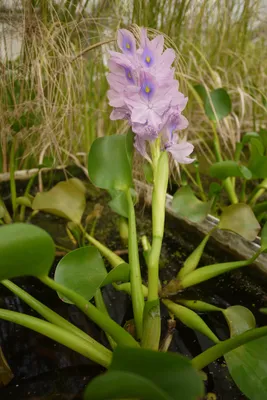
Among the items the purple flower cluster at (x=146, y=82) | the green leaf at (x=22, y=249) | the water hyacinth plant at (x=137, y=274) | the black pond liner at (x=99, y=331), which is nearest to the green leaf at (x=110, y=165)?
the water hyacinth plant at (x=137, y=274)

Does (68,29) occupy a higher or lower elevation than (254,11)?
lower

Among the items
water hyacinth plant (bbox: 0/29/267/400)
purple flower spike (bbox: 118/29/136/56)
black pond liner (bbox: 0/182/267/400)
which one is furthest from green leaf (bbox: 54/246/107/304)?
purple flower spike (bbox: 118/29/136/56)

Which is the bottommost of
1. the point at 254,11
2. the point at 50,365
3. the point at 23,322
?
the point at 50,365

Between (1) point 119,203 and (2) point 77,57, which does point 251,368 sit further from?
(2) point 77,57

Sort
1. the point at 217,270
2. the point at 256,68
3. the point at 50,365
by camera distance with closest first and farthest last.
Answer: the point at 50,365, the point at 217,270, the point at 256,68

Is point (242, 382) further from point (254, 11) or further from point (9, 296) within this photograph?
point (254, 11)

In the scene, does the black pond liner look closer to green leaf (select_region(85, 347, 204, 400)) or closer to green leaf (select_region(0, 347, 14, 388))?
green leaf (select_region(0, 347, 14, 388))

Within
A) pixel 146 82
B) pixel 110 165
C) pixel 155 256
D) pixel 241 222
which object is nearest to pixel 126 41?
pixel 146 82

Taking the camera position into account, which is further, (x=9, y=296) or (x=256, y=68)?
(x=256, y=68)

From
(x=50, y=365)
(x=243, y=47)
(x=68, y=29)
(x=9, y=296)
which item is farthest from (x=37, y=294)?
(x=243, y=47)
